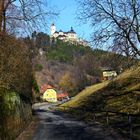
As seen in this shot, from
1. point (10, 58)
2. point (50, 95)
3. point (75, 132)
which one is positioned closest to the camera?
point (75, 132)

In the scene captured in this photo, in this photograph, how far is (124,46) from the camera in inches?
1298

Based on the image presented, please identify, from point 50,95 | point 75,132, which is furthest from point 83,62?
point 75,132

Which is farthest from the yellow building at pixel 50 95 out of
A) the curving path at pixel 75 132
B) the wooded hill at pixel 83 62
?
the curving path at pixel 75 132

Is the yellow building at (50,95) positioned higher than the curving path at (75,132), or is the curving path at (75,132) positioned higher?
the yellow building at (50,95)

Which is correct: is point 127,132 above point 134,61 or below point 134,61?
below

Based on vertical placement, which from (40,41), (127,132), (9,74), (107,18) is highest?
(107,18)

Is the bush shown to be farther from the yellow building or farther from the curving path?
the yellow building

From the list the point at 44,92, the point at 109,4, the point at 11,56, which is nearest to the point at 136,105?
the point at 109,4

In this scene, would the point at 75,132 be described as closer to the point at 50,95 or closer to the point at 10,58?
the point at 10,58

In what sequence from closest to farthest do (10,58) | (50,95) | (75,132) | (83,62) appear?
1. (75,132)
2. (10,58)
3. (83,62)
4. (50,95)

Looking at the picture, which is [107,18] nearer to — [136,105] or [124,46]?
[124,46]

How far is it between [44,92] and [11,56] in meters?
161


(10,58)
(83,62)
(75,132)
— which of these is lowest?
(75,132)

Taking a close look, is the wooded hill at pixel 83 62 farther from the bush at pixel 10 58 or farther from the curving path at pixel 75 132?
the curving path at pixel 75 132
